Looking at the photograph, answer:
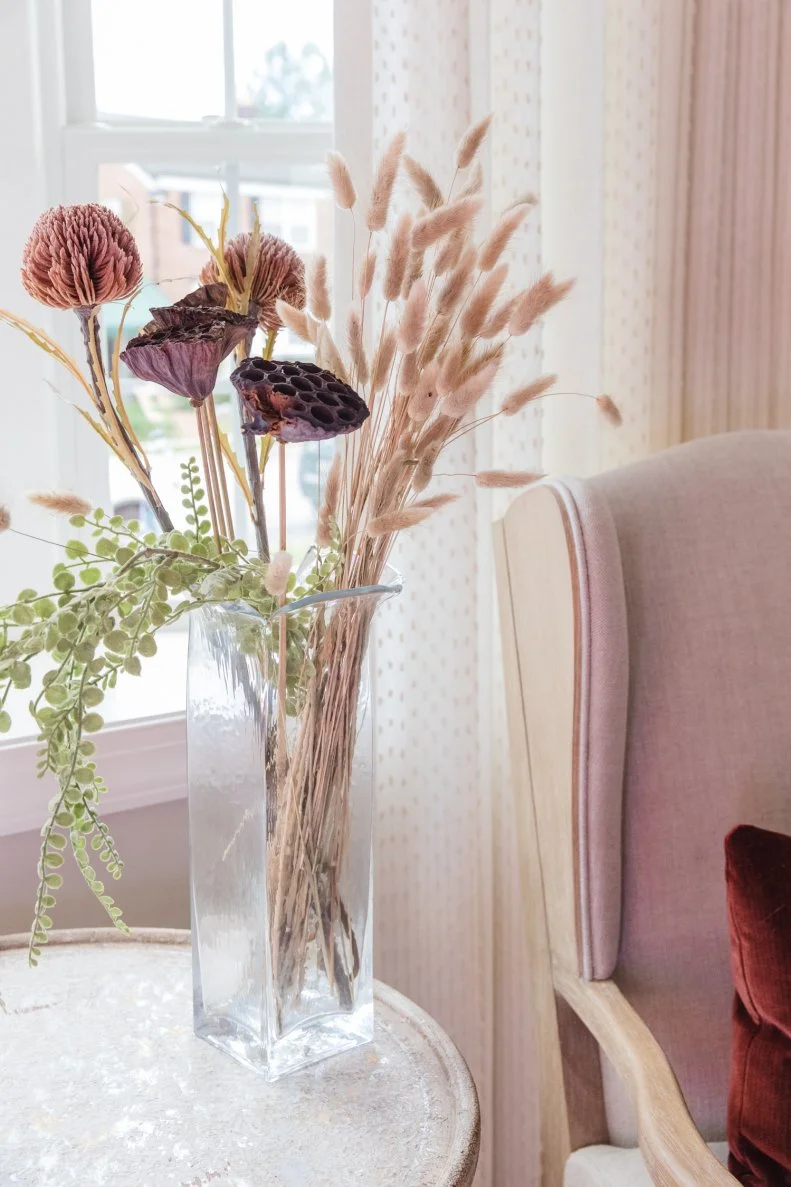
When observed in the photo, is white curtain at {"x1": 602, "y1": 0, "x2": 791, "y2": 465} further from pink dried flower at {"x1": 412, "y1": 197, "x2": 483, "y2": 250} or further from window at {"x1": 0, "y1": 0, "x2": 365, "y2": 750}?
pink dried flower at {"x1": 412, "y1": 197, "x2": 483, "y2": 250}

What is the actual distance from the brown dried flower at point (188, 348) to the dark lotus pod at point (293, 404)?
3cm

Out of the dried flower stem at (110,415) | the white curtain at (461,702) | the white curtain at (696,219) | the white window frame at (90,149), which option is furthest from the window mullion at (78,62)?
the dried flower stem at (110,415)

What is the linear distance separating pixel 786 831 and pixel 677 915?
0.13m

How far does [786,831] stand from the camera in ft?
3.46

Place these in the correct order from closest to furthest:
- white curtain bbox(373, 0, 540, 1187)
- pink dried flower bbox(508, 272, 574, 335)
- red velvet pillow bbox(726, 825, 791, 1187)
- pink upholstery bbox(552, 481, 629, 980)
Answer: pink dried flower bbox(508, 272, 574, 335)
red velvet pillow bbox(726, 825, 791, 1187)
pink upholstery bbox(552, 481, 629, 980)
white curtain bbox(373, 0, 540, 1187)

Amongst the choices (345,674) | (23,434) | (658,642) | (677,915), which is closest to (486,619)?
(658,642)

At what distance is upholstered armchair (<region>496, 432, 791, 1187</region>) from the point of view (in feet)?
3.24

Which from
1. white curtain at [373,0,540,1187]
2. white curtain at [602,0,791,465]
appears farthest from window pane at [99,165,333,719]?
white curtain at [602,0,791,465]

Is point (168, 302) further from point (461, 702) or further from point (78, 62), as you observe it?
point (461, 702)

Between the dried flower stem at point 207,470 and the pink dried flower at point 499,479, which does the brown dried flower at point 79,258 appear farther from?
the pink dried flower at point 499,479

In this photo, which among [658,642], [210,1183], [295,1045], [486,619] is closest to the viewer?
[210,1183]

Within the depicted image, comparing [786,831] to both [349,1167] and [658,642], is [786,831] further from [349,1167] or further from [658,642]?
[349,1167]

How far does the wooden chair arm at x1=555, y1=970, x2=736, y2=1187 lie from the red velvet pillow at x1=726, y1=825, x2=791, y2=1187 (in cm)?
7

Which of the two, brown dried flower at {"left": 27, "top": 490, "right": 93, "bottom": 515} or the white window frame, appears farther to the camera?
the white window frame
